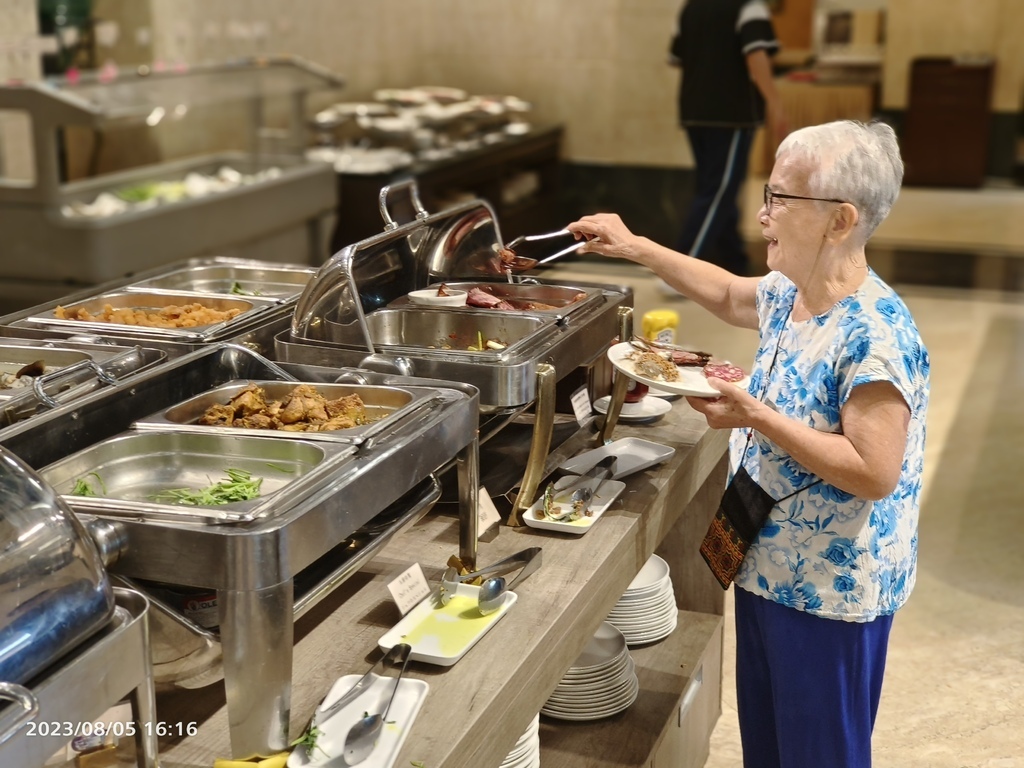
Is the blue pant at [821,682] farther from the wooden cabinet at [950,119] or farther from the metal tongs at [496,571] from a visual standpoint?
the wooden cabinet at [950,119]

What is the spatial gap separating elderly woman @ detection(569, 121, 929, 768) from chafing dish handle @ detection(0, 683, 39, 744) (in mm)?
1192

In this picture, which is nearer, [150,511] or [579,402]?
[150,511]

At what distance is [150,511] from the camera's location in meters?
1.45

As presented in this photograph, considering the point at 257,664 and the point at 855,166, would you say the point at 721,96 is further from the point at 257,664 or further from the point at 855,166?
the point at 257,664

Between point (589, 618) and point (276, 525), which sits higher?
point (276, 525)

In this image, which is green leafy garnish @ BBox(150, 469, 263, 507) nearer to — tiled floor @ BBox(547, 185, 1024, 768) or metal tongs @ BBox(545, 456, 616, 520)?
metal tongs @ BBox(545, 456, 616, 520)

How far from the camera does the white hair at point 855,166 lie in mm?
1951

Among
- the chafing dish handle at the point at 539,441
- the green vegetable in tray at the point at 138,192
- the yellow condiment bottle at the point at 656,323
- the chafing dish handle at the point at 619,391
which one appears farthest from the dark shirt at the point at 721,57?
the chafing dish handle at the point at 539,441

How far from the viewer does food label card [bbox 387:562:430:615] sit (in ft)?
6.08

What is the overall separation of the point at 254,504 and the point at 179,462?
0.32 metres

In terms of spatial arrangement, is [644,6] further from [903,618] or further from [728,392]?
[728,392]

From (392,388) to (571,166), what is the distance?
750 centimetres

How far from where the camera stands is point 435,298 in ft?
8.20

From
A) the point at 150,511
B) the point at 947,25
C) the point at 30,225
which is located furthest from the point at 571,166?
the point at 150,511
